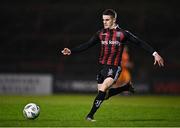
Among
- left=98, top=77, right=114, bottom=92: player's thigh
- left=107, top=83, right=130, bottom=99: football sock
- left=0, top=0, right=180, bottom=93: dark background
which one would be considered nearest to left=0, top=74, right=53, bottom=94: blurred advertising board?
left=0, top=0, right=180, bottom=93: dark background

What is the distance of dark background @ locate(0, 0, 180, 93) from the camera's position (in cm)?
2514

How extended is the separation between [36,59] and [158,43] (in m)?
5.85

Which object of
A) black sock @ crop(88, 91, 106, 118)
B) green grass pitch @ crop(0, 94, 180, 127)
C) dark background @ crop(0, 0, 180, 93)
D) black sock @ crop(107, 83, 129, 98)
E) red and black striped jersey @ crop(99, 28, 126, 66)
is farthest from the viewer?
dark background @ crop(0, 0, 180, 93)

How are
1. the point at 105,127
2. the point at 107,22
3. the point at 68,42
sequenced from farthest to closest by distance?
the point at 68,42
the point at 107,22
the point at 105,127

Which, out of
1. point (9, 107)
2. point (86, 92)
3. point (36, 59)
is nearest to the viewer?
point (9, 107)

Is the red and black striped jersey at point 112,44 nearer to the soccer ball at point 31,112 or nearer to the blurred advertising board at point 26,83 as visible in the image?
the soccer ball at point 31,112

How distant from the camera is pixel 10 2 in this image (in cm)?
2994

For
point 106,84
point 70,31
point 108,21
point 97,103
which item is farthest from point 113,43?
point 70,31

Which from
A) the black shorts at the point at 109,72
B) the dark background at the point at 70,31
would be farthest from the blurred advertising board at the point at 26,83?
the black shorts at the point at 109,72

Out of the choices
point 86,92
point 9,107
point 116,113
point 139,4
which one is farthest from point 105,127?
point 139,4

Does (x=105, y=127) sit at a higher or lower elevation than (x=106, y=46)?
lower

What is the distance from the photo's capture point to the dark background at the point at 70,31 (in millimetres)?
25141

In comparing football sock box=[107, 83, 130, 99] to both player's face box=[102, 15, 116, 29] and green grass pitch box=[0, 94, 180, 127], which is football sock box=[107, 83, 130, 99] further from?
player's face box=[102, 15, 116, 29]

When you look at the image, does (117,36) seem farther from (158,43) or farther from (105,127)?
(158,43)
